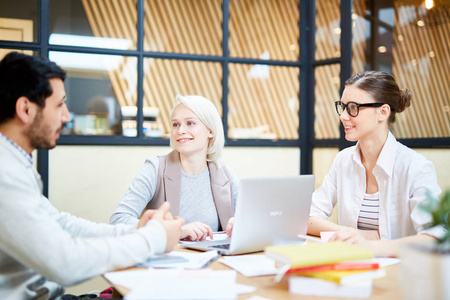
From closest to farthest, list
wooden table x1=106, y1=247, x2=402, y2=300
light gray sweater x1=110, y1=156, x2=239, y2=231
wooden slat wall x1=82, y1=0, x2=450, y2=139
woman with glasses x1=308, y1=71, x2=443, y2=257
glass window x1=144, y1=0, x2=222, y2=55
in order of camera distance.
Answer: wooden table x1=106, y1=247, x2=402, y2=300 → woman with glasses x1=308, y1=71, x2=443, y2=257 → light gray sweater x1=110, y1=156, x2=239, y2=231 → wooden slat wall x1=82, y1=0, x2=450, y2=139 → glass window x1=144, y1=0, x2=222, y2=55

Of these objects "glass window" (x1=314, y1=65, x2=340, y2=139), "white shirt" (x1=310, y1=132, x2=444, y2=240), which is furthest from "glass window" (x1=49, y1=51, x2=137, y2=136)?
"white shirt" (x1=310, y1=132, x2=444, y2=240)

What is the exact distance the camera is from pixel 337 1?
393 cm

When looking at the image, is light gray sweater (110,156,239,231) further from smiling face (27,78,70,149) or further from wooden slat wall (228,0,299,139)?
wooden slat wall (228,0,299,139)

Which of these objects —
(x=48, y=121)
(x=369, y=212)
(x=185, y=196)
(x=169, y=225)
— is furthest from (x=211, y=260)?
(x=369, y=212)

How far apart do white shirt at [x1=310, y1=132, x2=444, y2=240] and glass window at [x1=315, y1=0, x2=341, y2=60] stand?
1967 mm

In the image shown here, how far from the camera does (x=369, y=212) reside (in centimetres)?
210

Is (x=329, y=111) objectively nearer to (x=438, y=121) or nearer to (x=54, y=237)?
(x=438, y=121)

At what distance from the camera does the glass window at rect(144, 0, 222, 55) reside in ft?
13.3

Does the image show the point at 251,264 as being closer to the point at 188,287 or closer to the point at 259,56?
the point at 188,287

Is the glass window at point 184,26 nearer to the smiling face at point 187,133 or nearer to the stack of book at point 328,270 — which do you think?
the smiling face at point 187,133

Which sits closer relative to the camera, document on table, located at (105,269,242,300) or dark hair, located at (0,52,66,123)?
document on table, located at (105,269,242,300)

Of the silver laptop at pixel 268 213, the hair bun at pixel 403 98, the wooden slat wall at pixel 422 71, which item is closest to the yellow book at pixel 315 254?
Answer: the silver laptop at pixel 268 213

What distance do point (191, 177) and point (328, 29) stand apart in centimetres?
243

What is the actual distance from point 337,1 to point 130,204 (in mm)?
2820
